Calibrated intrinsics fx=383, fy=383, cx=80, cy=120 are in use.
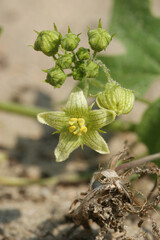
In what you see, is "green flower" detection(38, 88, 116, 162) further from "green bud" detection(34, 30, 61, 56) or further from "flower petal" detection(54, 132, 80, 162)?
"green bud" detection(34, 30, 61, 56)

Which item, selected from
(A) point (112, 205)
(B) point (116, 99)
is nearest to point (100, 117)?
(B) point (116, 99)

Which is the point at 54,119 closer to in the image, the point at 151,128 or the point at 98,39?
the point at 98,39

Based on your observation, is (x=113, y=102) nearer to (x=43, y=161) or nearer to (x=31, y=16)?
(x=43, y=161)

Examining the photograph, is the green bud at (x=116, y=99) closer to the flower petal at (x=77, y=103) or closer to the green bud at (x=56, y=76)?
the flower petal at (x=77, y=103)

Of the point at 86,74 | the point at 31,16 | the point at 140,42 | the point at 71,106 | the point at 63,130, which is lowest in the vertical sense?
the point at 63,130

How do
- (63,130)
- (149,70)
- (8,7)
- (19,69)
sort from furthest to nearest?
(8,7) < (19,69) < (149,70) < (63,130)

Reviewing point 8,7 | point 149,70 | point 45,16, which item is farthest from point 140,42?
point 8,7

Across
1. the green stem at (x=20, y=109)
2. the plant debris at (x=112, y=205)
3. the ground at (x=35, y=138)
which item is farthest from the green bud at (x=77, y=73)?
the green stem at (x=20, y=109)
